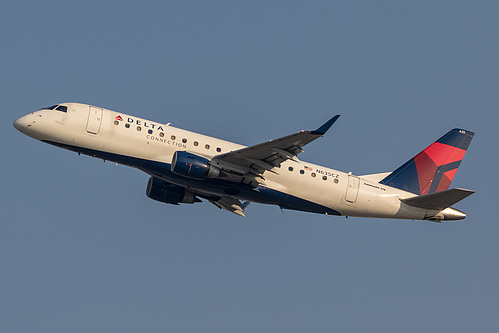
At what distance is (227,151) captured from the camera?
47.8 metres

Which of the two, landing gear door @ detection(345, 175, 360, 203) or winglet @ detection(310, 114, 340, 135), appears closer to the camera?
winglet @ detection(310, 114, 340, 135)

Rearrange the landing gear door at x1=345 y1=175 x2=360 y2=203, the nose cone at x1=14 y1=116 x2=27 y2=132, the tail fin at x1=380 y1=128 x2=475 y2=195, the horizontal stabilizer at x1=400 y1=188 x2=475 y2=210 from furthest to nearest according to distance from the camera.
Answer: the tail fin at x1=380 y1=128 x2=475 y2=195
the landing gear door at x1=345 y1=175 x2=360 y2=203
the horizontal stabilizer at x1=400 y1=188 x2=475 y2=210
the nose cone at x1=14 y1=116 x2=27 y2=132

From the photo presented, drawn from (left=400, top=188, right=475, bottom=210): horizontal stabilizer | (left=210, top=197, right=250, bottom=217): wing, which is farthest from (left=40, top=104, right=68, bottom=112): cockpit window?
(left=400, top=188, right=475, bottom=210): horizontal stabilizer

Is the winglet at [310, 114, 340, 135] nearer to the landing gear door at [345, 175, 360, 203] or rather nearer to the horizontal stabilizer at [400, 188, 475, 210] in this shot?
the landing gear door at [345, 175, 360, 203]

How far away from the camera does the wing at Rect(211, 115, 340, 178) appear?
4278 cm

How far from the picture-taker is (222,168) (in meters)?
45.8

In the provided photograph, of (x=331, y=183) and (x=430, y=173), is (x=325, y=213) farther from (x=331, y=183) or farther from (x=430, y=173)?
(x=430, y=173)

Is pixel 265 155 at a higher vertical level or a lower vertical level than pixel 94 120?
lower

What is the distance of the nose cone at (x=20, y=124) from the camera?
46156 mm

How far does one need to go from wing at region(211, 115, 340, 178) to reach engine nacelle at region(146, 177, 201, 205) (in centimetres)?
686

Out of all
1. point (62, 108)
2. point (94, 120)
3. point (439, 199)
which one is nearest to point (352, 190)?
point (439, 199)

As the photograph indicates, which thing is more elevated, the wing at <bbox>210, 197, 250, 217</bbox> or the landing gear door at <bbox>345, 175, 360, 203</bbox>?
the landing gear door at <bbox>345, 175, 360, 203</bbox>

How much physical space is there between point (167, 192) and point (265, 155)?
9620 mm

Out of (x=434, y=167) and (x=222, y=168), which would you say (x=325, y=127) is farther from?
(x=434, y=167)
